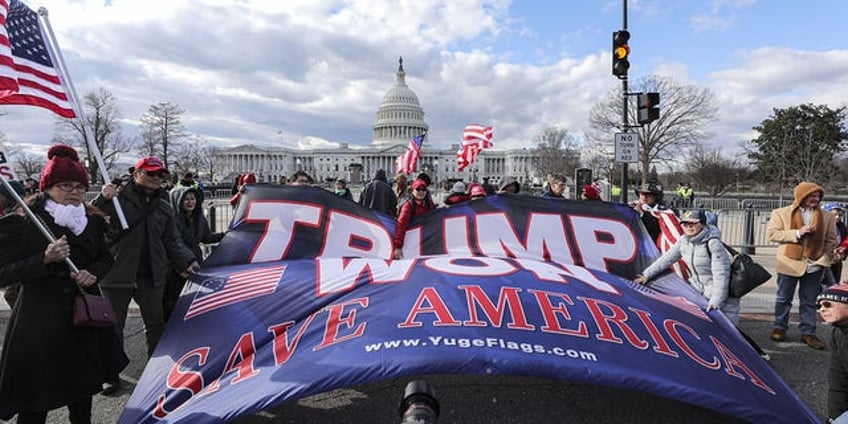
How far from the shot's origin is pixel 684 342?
3.02 metres

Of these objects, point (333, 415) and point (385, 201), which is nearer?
point (333, 415)

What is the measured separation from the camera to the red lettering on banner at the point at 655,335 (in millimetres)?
2834

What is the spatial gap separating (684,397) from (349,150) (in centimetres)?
13380

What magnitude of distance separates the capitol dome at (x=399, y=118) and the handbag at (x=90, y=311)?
119 m

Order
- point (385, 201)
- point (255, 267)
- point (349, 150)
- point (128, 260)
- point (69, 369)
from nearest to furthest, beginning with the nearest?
point (69, 369) → point (128, 260) → point (255, 267) → point (385, 201) → point (349, 150)

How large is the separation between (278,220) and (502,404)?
2831mm

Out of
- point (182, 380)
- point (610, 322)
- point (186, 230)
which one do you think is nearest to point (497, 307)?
point (610, 322)

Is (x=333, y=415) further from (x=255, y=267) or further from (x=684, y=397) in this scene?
(x=684, y=397)

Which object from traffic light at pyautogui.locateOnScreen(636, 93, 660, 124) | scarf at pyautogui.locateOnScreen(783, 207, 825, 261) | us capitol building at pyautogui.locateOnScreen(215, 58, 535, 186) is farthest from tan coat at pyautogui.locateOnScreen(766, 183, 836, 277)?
us capitol building at pyautogui.locateOnScreen(215, 58, 535, 186)

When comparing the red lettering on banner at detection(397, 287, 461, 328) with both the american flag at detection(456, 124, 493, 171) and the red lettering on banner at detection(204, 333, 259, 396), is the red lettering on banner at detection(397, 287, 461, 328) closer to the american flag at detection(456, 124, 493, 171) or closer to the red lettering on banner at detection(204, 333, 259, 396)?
the red lettering on banner at detection(204, 333, 259, 396)

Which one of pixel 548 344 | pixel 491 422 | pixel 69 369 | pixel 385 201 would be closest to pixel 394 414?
pixel 491 422

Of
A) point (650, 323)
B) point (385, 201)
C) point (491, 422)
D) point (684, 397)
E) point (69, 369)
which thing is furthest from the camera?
point (385, 201)

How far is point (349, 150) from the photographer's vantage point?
436 feet

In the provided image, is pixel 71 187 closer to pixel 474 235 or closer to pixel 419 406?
pixel 419 406
